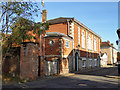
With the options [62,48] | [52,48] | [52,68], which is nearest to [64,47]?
[62,48]

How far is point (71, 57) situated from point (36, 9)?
11527 mm

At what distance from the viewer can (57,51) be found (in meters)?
20.6

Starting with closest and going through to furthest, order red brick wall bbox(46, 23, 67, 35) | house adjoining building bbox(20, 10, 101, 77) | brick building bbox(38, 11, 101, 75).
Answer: house adjoining building bbox(20, 10, 101, 77) < brick building bbox(38, 11, 101, 75) < red brick wall bbox(46, 23, 67, 35)

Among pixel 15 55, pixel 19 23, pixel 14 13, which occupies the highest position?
pixel 14 13

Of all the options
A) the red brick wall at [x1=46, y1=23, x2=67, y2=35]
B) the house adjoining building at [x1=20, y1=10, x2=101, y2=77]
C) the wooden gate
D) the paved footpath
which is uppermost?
A: the red brick wall at [x1=46, y1=23, x2=67, y2=35]

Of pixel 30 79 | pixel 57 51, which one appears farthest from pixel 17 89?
pixel 57 51

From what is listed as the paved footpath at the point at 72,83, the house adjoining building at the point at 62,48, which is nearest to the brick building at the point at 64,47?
the house adjoining building at the point at 62,48

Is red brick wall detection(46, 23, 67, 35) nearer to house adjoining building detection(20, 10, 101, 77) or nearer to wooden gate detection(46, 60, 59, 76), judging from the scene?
house adjoining building detection(20, 10, 101, 77)

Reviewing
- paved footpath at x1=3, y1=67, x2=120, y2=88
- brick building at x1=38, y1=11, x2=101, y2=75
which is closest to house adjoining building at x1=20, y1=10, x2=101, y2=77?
brick building at x1=38, y1=11, x2=101, y2=75

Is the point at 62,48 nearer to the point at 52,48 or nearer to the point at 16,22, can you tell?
the point at 52,48

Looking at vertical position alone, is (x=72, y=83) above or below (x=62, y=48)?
below

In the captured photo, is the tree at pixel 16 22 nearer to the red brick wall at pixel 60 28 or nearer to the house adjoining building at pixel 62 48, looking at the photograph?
the house adjoining building at pixel 62 48

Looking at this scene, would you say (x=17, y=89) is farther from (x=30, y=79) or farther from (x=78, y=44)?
(x=78, y=44)

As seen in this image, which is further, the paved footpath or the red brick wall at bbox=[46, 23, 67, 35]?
the red brick wall at bbox=[46, 23, 67, 35]
